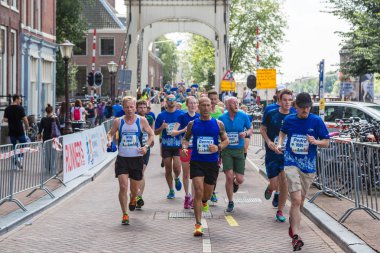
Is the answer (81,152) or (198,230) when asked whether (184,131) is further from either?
(81,152)

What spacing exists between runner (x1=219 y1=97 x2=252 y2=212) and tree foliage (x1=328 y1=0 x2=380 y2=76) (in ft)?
46.2

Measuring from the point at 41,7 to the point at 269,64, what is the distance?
43200mm

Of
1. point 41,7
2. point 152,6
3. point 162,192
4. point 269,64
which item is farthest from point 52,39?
point 269,64

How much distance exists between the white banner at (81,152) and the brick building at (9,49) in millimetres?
7197

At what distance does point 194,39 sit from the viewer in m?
81.6

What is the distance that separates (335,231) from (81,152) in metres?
9.13

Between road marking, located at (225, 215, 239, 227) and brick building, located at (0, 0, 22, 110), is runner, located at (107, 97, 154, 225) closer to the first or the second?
road marking, located at (225, 215, 239, 227)

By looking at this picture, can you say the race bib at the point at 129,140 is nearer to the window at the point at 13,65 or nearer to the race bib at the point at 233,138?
the race bib at the point at 233,138

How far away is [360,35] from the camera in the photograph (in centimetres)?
2673

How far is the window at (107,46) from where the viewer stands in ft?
249

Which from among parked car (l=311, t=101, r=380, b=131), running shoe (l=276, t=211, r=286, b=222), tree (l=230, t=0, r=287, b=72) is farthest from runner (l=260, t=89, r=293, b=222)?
tree (l=230, t=0, r=287, b=72)

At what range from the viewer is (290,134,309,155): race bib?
8.66 meters

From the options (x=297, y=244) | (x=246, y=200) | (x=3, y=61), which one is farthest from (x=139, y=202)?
(x=3, y=61)

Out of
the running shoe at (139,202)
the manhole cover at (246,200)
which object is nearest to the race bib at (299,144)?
the running shoe at (139,202)
